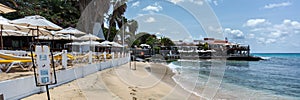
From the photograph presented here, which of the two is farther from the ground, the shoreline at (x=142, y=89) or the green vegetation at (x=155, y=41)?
the green vegetation at (x=155, y=41)

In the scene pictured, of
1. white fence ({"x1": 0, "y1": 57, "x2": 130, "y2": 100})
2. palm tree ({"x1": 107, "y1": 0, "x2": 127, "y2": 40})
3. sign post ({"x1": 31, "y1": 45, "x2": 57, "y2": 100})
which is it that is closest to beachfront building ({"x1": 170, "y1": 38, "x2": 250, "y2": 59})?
palm tree ({"x1": 107, "y1": 0, "x2": 127, "y2": 40})

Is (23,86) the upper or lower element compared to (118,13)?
lower

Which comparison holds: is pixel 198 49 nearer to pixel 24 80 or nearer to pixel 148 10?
pixel 148 10

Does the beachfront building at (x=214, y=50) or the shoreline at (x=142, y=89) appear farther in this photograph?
the beachfront building at (x=214, y=50)

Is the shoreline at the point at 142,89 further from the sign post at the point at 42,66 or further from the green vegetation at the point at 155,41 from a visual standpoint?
the green vegetation at the point at 155,41

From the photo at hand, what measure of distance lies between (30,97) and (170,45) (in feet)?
149

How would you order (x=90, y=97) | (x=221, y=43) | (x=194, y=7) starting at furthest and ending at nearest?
1. (x=221, y=43)
2. (x=194, y=7)
3. (x=90, y=97)

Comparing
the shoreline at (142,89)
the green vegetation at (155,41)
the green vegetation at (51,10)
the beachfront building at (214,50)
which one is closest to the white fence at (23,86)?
the shoreline at (142,89)

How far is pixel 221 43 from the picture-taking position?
4875 centimetres

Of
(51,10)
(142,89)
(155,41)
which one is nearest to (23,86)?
(142,89)

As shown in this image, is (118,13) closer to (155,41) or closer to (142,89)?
(155,41)

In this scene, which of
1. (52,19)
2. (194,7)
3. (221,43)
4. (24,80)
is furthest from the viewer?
(221,43)

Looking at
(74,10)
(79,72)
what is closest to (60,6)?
(74,10)

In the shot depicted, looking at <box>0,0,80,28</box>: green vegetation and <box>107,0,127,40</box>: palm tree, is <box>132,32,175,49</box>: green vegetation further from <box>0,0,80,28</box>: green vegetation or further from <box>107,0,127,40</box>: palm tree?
<box>0,0,80,28</box>: green vegetation
